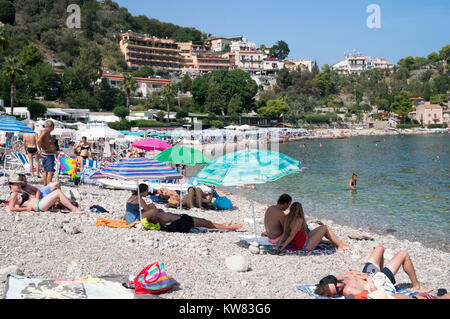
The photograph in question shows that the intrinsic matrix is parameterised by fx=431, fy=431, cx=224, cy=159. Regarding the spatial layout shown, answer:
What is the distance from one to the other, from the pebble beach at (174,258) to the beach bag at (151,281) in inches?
4.6

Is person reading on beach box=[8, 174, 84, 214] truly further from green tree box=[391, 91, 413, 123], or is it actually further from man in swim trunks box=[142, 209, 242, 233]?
green tree box=[391, 91, 413, 123]

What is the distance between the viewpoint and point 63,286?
13.9 feet

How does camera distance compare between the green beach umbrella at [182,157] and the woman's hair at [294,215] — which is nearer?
the woman's hair at [294,215]

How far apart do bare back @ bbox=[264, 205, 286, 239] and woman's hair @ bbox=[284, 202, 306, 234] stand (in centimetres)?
12

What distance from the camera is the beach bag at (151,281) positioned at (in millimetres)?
4574

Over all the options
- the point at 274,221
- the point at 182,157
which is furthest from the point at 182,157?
the point at 274,221

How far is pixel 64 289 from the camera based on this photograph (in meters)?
4.18

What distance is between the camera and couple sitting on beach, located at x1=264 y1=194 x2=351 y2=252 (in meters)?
6.68

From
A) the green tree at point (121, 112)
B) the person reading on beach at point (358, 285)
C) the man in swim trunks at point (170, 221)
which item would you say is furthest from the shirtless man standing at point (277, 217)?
the green tree at point (121, 112)

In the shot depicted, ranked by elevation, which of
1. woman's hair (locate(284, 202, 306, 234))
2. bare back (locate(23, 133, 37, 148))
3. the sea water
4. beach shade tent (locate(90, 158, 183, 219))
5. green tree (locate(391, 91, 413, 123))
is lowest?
the sea water

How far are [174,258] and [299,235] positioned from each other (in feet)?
6.70

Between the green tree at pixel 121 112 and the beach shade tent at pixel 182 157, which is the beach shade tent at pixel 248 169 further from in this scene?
the green tree at pixel 121 112

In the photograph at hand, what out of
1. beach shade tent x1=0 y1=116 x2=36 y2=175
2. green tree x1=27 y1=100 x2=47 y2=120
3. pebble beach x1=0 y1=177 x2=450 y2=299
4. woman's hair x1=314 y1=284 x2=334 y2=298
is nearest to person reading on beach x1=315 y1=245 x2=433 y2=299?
woman's hair x1=314 y1=284 x2=334 y2=298

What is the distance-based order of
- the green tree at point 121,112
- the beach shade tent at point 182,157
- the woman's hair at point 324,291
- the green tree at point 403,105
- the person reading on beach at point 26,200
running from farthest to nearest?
the green tree at point 403,105, the green tree at point 121,112, the beach shade tent at point 182,157, the person reading on beach at point 26,200, the woman's hair at point 324,291
